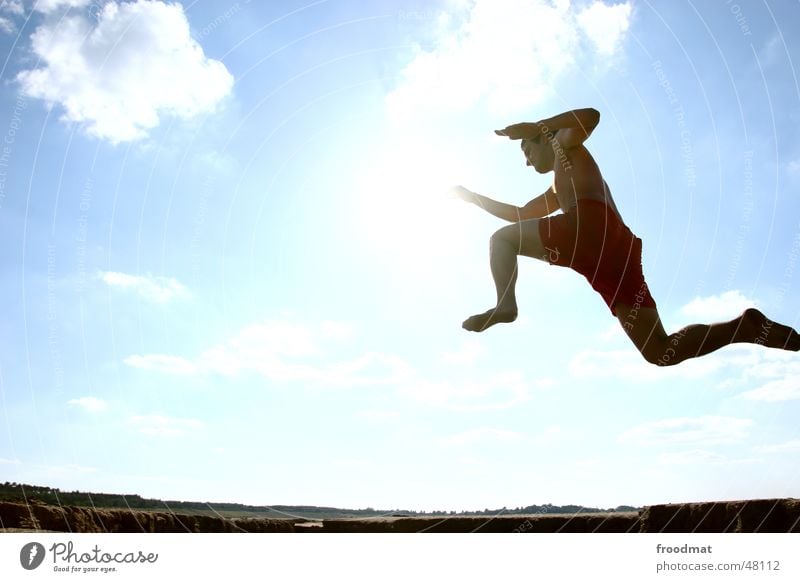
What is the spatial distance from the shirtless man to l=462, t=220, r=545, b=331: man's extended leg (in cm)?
1

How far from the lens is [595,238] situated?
709 centimetres

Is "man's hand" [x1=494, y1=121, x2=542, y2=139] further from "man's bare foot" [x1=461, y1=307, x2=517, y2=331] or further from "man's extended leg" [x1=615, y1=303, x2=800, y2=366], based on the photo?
"man's extended leg" [x1=615, y1=303, x2=800, y2=366]

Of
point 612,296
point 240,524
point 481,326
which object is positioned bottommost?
point 240,524

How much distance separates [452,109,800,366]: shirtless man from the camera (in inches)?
270

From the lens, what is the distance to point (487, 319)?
665 centimetres

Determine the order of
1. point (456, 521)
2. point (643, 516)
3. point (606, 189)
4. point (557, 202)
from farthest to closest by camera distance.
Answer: point (456, 521), point (643, 516), point (557, 202), point (606, 189)

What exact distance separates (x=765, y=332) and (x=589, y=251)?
2577 millimetres

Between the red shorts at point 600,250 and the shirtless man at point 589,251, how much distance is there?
12mm

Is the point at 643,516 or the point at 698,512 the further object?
the point at 643,516

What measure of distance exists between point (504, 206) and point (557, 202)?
2.46ft

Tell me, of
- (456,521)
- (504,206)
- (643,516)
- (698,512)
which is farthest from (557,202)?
(456,521)

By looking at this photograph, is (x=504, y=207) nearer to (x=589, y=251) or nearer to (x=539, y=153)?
(x=539, y=153)

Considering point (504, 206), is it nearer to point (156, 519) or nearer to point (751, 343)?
point (751, 343)
